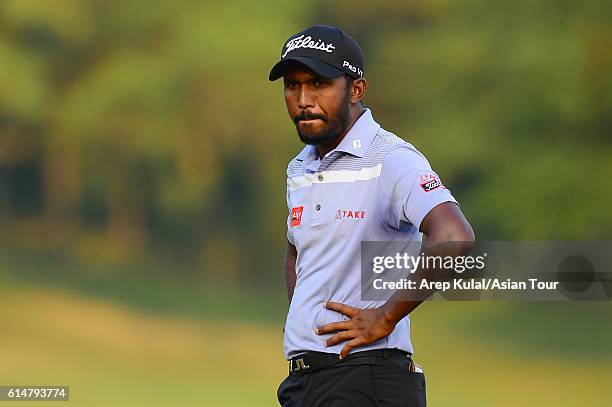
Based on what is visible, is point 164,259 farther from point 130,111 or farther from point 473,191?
point 473,191

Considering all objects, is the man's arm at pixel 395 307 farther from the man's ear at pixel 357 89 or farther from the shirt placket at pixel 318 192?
the man's ear at pixel 357 89

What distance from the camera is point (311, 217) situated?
8.20ft

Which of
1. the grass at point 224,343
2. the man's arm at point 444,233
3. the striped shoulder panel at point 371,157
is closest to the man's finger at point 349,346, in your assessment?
the man's arm at point 444,233

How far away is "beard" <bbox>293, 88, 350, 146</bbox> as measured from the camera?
99.0 inches

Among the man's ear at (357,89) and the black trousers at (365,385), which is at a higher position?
the man's ear at (357,89)

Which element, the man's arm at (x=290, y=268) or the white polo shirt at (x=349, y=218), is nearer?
the white polo shirt at (x=349, y=218)

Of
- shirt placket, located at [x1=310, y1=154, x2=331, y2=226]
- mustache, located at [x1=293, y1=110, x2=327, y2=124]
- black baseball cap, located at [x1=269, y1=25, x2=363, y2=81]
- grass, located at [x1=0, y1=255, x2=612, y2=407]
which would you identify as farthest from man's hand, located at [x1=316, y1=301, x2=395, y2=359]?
grass, located at [x1=0, y1=255, x2=612, y2=407]

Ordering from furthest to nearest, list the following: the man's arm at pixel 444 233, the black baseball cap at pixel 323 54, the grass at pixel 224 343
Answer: the grass at pixel 224 343, the black baseball cap at pixel 323 54, the man's arm at pixel 444 233

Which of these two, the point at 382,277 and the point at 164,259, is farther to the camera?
the point at 164,259

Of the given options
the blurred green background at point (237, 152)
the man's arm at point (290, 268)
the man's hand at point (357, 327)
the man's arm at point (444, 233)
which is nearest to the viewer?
the man's arm at point (444, 233)

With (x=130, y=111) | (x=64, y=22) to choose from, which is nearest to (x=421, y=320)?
(x=130, y=111)

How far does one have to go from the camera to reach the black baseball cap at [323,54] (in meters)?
2.48

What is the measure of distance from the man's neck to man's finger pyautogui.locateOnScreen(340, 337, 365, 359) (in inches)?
19.2

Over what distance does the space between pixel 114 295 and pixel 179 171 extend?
89 centimetres
